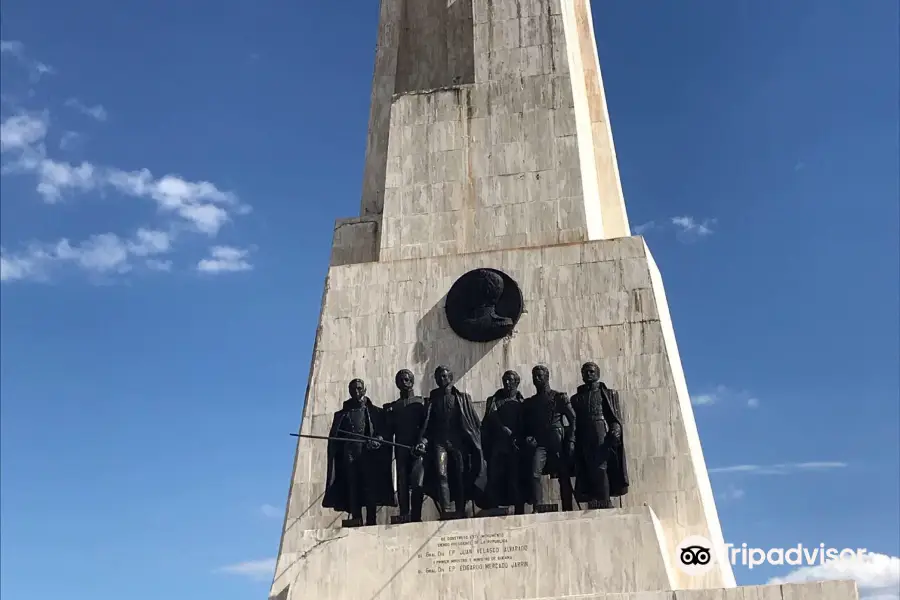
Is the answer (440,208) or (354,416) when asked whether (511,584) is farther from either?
(440,208)

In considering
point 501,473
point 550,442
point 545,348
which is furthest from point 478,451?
point 545,348

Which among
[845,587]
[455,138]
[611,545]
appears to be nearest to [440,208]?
[455,138]

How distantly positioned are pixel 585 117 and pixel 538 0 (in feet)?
6.20

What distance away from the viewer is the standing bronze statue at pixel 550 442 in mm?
12820

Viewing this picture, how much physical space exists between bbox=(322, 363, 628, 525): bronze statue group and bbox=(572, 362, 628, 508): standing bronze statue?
0.04ft

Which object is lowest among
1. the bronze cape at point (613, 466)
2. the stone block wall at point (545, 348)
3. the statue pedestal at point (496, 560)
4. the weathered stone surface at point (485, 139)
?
the statue pedestal at point (496, 560)

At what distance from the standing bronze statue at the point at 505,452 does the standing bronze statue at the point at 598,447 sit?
676 millimetres

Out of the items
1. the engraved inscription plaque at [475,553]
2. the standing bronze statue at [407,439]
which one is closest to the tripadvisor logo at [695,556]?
the engraved inscription plaque at [475,553]

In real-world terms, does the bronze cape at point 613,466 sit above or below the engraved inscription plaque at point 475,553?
above

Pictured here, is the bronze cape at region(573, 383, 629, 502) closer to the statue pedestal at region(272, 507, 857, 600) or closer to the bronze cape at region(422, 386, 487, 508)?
the statue pedestal at region(272, 507, 857, 600)

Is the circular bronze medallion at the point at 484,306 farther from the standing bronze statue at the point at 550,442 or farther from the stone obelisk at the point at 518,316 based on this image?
the standing bronze statue at the point at 550,442

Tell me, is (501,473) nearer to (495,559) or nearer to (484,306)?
(495,559)

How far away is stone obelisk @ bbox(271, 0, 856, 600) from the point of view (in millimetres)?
12289

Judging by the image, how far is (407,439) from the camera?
43.5 feet
